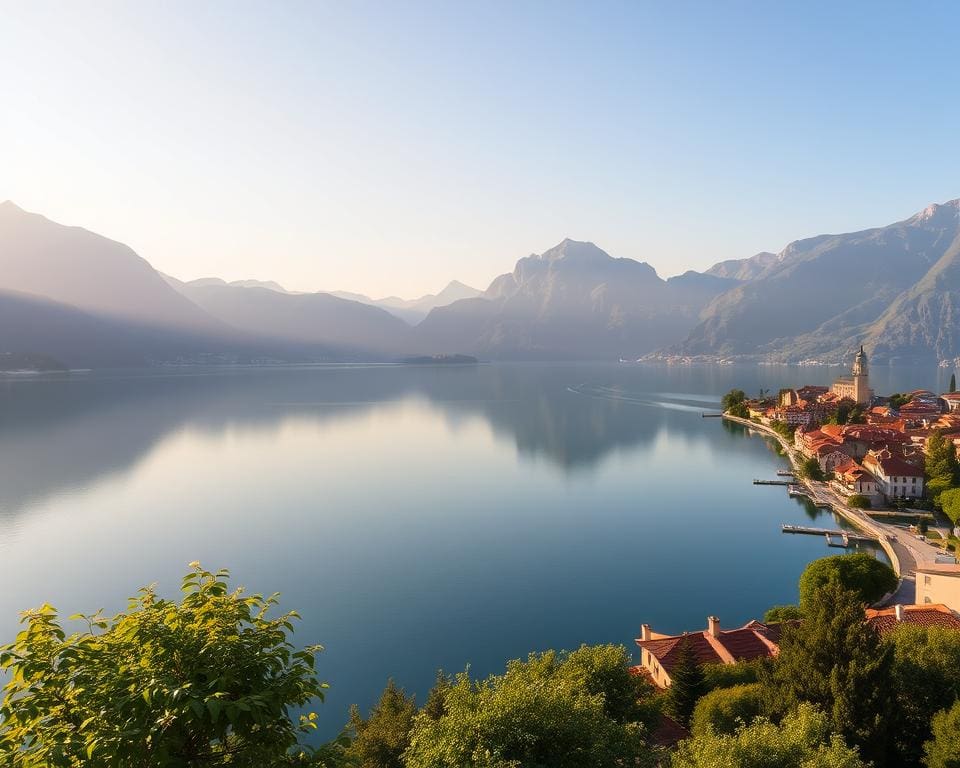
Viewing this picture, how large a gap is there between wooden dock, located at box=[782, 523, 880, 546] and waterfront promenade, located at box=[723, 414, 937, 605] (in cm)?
91

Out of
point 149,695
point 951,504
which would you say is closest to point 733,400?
point 951,504

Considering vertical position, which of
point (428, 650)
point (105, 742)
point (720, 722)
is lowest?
point (428, 650)

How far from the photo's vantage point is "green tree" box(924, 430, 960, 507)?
55312 mm

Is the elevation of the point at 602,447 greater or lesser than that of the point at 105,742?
lesser

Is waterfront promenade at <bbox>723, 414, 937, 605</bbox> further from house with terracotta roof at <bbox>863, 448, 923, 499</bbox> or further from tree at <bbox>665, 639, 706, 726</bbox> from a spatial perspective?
tree at <bbox>665, 639, 706, 726</bbox>

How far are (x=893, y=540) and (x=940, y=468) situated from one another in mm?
17055

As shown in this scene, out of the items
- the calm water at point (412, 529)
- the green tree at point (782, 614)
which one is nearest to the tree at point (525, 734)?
the calm water at point (412, 529)

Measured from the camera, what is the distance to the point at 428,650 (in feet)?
105

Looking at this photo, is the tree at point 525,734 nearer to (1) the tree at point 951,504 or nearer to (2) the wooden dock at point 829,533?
(2) the wooden dock at point 829,533

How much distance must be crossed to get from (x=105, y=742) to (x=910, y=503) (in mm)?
69063

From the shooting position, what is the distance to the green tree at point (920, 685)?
56.4 feet

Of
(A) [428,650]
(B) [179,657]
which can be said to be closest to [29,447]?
(A) [428,650]

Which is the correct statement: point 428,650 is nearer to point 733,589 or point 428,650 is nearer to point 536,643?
Result: point 536,643

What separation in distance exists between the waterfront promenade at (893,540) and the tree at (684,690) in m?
20.3
